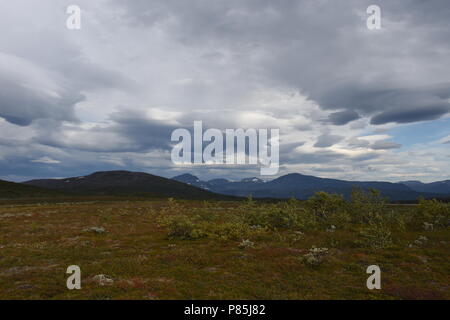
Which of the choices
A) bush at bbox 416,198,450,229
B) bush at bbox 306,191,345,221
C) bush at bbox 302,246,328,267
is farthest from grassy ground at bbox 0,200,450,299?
bush at bbox 306,191,345,221

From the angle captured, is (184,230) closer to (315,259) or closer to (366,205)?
(315,259)

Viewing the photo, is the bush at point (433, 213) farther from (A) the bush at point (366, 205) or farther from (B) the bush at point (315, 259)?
(B) the bush at point (315, 259)

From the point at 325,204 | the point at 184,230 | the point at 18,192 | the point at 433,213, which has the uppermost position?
the point at 325,204

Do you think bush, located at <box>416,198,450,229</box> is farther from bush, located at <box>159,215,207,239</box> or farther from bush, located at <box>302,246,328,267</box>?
bush, located at <box>159,215,207,239</box>

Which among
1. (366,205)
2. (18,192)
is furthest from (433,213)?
(18,192)

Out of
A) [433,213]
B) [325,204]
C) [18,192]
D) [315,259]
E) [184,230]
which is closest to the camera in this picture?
[315,259]

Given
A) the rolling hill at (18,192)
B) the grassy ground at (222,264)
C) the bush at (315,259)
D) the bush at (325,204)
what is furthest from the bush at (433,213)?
the rolling hill at (18,192)

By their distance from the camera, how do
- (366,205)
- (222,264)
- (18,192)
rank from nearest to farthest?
(222,264) < (366,205) < (18,192)

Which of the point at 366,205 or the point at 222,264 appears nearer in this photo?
the point at 222,264

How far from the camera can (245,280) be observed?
546 inches

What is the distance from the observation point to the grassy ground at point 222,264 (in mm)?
12336

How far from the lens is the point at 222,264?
55.5ft
